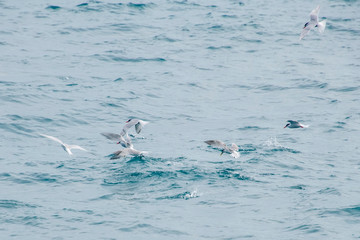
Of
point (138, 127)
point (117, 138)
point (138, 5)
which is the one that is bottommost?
point (138, 5)

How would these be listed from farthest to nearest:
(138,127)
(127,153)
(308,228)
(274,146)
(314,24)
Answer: (274,146) → (138,127) → (127,153) → (314,24) → (308,228)

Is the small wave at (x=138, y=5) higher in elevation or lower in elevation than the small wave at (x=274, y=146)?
higher

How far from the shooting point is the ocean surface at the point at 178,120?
48.0ft

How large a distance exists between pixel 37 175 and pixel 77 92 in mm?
7247

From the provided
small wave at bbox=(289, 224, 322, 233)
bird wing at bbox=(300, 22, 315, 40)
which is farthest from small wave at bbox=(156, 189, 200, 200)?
bird wing at bbox=(300, 22, 315, 40)

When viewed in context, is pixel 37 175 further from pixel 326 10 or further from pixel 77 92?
pixel 326 10

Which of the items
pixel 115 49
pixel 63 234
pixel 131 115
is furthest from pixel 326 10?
pixel 63 234

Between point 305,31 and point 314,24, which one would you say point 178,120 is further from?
point 305,31

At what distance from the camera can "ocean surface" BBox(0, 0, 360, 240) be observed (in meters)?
14.6

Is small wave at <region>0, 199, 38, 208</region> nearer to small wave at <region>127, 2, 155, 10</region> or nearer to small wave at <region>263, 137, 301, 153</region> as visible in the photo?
small wave at <region>263, 137, 301, 153</region>

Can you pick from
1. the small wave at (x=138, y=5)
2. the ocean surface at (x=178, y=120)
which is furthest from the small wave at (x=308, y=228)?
the small wave at (x=138, y=5)

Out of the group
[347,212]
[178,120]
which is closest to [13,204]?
[347,212]

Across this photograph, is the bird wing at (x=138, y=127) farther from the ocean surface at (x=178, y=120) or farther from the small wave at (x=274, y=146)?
the small wave at (x=274, y=146)

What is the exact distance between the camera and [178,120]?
21594mm
